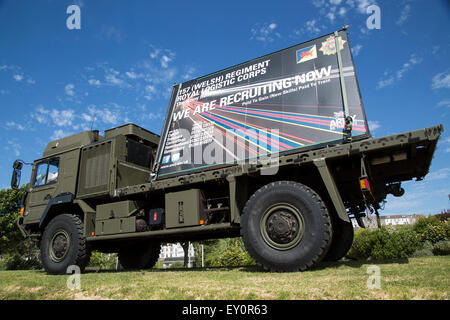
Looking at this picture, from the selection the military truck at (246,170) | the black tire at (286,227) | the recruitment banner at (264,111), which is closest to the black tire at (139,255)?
the military truck at (246,170)

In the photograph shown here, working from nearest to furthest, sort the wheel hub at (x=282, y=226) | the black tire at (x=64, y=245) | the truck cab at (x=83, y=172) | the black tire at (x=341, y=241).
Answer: the wheel hub at (x=282, y=226), the black tire at (x=341, y=241), the black tire at (x=64, y=245), the truck cab at (x=83, y=172)

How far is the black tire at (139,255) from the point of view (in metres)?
10.6

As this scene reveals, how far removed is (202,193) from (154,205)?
199 cm

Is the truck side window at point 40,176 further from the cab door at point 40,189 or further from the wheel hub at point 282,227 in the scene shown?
the wheel hub at point 282,227

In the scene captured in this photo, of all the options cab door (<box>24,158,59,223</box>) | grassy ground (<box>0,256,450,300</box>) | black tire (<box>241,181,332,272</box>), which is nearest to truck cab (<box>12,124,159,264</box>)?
cab door (<box>24,158,59,223</box>)

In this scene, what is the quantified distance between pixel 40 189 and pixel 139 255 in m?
4.05

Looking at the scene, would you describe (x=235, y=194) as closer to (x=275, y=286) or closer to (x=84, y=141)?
(x=275, y=286)

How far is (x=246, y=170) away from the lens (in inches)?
250

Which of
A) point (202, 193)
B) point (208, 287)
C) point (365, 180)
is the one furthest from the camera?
point (202, 193)

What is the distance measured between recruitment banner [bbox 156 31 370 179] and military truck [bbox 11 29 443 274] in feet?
0.08

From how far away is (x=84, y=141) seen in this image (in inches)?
386

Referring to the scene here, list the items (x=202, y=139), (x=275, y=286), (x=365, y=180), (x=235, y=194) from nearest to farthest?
(x=275, y=286) → (x=365, y=180) → (x=235, y=194) → (x=202, y=139)

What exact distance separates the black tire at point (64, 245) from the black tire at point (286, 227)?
5.13 m
